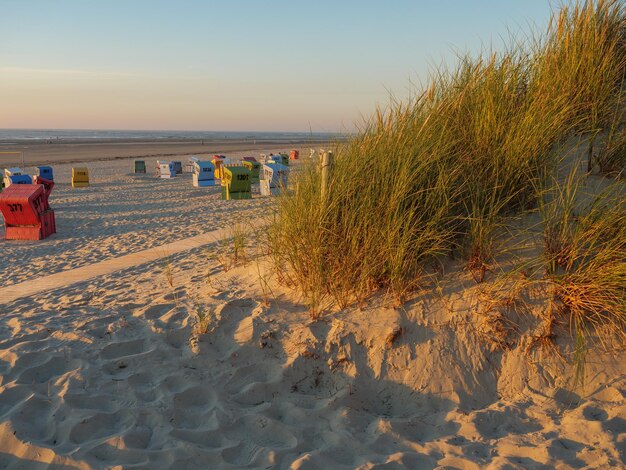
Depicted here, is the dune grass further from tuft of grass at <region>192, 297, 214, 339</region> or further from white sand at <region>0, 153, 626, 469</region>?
tuft of grass at <region>192, 297, 214, 339</region>

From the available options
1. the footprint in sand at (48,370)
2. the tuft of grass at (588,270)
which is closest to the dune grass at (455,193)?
the tuft of grass at (588,270)

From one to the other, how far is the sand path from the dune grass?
173 cm

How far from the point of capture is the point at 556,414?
2.68 meters

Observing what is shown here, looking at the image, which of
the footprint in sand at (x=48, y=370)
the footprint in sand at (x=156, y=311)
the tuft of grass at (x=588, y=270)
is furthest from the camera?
the footprint in sand at (x=156, y=311)

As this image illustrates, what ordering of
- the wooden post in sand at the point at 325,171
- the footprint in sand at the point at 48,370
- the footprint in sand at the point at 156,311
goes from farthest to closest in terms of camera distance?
the footprint in sand at the point at 156,311 → the wooden post in sand at the point at 325,171 → the footprint in sand at the point at 48,370

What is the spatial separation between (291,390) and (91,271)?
3.99m

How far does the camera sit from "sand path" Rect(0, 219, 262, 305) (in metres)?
5.03

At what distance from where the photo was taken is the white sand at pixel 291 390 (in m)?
2.30

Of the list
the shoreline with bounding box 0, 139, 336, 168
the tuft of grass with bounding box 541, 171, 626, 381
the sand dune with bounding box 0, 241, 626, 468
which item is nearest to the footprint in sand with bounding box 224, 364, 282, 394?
the sand dune with bounding box 0, 241, 626, 468

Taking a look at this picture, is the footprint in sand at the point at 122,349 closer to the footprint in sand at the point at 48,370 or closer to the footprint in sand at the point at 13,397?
the footprint in sand at the point at 48,370

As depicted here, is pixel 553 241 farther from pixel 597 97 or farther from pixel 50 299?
pixel 50 299

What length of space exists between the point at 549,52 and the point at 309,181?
2790 millimetres

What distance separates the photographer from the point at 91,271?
5.85 metres

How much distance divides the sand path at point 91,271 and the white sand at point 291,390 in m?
0.97
